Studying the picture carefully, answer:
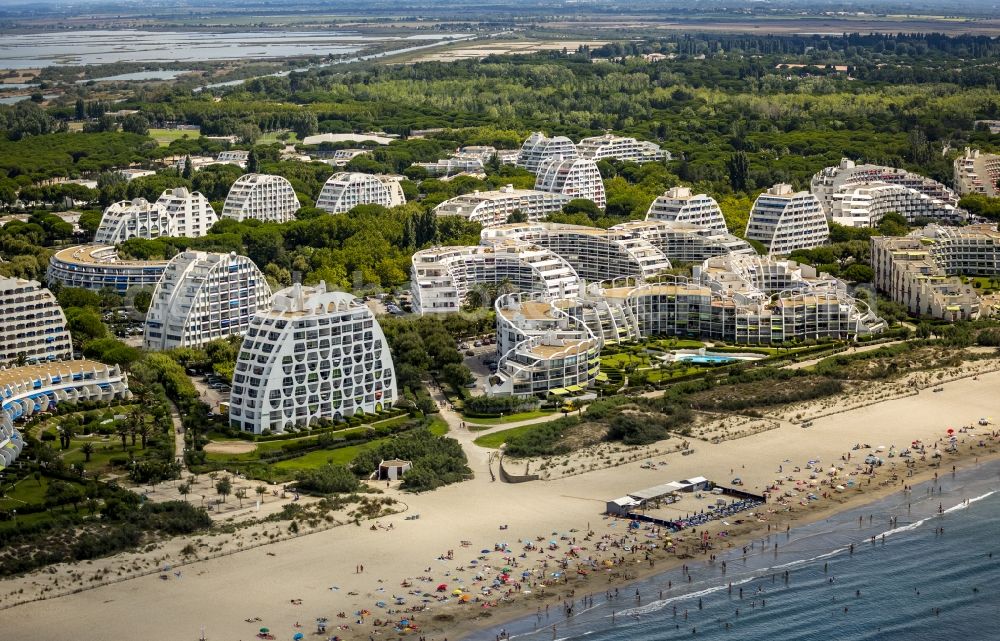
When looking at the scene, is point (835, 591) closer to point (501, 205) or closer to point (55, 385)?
point (55, 385)

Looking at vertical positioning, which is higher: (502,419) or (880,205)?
(502,419)

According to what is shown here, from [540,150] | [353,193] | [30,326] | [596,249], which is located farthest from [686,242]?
[30,326]

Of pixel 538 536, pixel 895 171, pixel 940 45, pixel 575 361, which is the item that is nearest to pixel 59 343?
pixel 575 361

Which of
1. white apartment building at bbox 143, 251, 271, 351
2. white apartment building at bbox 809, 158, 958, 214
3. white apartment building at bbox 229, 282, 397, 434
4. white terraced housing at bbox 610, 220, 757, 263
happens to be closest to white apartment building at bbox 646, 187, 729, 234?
white terraced housing at bbox 610, 220, 757, 263

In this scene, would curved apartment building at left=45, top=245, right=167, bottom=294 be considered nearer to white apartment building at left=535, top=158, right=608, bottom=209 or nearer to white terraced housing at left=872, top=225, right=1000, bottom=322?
white apartment building at left=535, top=158, right=608, bottom=209

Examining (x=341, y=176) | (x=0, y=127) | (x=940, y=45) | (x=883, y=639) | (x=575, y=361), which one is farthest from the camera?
(x=940, y=45)

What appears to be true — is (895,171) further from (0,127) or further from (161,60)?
(161,60)
